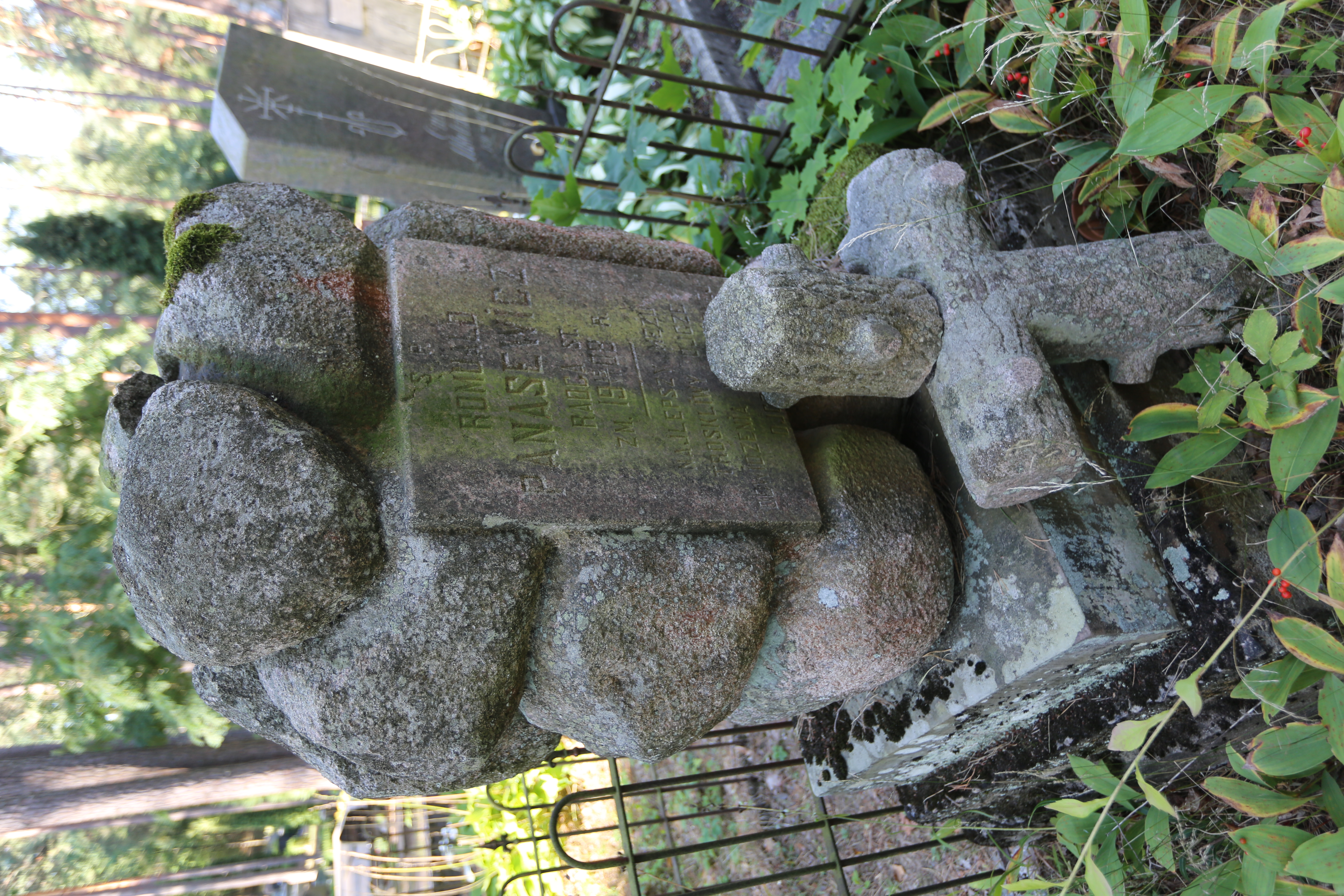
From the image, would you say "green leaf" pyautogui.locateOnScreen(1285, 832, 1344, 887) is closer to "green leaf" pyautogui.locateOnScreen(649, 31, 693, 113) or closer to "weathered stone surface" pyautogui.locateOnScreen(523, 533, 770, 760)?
"weathered stone surface" pyautogui.locateOnScreen(523, 533, 770, 760)

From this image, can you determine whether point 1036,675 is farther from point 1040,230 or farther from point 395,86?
point 395,86

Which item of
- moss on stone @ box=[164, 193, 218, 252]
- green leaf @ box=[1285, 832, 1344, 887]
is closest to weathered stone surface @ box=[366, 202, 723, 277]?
moss on stone @ box=[164, 193, 218, 252]

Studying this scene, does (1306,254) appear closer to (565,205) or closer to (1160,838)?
(1160,838)

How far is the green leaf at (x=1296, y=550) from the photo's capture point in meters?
1.51

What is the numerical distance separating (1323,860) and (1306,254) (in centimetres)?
103

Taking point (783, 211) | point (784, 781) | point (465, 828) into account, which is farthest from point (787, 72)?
point (465, 828)

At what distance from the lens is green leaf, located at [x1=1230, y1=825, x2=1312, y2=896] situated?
4.71 ft

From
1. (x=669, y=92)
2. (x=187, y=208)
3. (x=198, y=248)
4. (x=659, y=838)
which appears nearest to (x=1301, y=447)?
(x=198, y=248)

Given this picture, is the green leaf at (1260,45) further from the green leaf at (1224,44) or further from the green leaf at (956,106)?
the green leaf at (956,106)

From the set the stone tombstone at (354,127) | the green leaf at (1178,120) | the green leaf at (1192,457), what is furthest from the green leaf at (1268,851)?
the stone tombstone at (354,127)

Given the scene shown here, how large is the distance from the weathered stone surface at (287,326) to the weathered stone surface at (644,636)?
511 millimetres

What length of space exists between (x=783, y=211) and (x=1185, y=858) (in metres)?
2.39

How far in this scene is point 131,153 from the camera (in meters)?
14.4

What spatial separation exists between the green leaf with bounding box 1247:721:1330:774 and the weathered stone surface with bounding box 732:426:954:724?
66 cm
